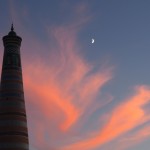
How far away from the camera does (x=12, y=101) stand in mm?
61281

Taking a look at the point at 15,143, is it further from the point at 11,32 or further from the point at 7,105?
the point at 11,32

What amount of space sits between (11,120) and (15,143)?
373 centimetres

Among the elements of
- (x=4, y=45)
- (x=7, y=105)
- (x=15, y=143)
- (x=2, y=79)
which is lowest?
(x=15, y=143)

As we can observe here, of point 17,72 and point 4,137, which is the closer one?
point 4,137

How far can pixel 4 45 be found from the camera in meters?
65.2

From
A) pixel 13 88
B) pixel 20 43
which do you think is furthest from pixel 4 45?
pixel 13 88

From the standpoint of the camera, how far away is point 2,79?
63.2m

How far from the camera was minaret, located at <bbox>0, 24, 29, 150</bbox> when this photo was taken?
194 feet

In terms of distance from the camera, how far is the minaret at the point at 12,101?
59156 mm

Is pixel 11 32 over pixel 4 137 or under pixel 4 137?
over

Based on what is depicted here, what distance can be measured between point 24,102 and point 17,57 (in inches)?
309

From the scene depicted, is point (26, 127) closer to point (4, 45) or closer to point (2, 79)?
point (2, 79)

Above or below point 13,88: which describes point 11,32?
above

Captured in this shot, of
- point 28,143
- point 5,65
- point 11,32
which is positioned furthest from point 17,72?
point 28,143
